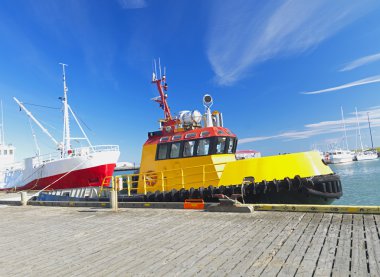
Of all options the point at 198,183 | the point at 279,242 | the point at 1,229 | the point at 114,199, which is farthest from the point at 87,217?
the point at 279,242

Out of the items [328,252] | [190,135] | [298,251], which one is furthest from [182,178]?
[328,252]

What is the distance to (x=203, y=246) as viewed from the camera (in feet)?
15.1

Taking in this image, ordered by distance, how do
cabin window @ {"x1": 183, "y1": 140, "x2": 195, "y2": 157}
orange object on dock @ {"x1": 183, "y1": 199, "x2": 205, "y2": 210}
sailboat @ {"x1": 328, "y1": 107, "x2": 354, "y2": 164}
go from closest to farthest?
orange object on dock @ {"x1": 183, "y1": 199, "x2": 205, "y2": 210}
cabin window @ {"x1": 183, "y1": 140, "x2": 195, "y2": 157}
sailboat @ {"x1": 328, "y1": 107, "x2": 354, "y2": 164}

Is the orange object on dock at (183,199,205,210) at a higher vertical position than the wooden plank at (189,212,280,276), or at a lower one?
higher

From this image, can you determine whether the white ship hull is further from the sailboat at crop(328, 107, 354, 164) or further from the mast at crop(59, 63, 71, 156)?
the sailboat at crop(328, 107, 354, 164)

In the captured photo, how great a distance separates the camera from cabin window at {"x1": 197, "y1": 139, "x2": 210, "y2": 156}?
408 inches

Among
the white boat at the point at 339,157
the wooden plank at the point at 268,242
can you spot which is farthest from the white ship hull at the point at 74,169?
the white boat at the point at 339,157

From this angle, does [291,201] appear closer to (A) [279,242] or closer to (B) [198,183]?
(B) [198,183]

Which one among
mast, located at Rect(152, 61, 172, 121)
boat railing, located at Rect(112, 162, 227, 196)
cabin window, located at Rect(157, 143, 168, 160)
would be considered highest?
mast, located at Rect(152, 61, 172, 121)

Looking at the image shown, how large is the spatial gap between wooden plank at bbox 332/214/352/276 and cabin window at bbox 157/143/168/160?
695 cm

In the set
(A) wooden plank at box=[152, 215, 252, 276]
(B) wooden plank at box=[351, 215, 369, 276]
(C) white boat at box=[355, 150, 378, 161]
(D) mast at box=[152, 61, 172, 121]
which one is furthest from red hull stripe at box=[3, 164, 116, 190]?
(C) white boat at box=[355, 150, 378, 161]

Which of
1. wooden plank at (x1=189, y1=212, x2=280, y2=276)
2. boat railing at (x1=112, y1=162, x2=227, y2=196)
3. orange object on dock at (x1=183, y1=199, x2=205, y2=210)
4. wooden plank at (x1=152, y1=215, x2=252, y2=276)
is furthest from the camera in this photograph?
boat railing at (x1=112, y1=162, x2=227, y2=196)

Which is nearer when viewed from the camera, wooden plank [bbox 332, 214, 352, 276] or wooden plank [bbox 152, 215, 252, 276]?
wooden plank [bbox 332, 214, 352, 276]

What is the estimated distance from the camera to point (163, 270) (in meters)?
3.69
